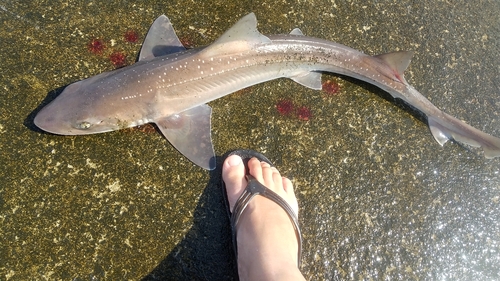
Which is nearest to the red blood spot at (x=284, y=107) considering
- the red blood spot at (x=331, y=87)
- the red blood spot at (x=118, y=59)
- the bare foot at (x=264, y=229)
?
the red blood spot at (x=331, y=87)

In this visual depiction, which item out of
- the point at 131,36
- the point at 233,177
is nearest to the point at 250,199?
the point at 233,177

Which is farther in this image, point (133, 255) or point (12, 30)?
point (12, 30)

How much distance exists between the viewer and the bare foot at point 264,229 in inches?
111

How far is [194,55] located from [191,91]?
283 millimetres

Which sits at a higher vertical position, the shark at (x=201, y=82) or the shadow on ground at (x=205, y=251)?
the shark at (x=201, y=82)

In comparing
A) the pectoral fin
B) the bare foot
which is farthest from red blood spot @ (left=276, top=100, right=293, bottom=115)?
the pectoral fin

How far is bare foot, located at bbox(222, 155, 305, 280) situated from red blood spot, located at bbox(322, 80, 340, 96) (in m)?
0.91

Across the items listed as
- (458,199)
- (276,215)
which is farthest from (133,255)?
(458,199)

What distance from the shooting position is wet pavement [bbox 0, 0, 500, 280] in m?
2.99

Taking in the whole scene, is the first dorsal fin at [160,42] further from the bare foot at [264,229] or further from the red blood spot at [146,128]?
the bare foot at [264,229]

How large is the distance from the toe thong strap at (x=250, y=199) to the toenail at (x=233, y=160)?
Answer: 0.56ft

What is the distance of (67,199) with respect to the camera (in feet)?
9.95

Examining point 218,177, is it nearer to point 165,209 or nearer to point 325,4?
point 165,209

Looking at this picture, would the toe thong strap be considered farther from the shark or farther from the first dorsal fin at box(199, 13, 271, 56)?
the first dorsal fin at box(199, 13, 271, 56)
